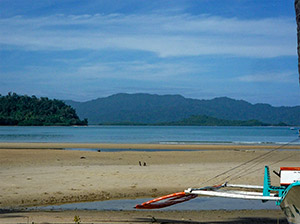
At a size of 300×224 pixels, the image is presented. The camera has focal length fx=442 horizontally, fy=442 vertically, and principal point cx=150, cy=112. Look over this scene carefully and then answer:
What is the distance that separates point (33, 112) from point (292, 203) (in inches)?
6384

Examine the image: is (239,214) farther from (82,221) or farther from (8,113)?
(8,113)

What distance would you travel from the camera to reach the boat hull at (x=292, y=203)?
7.70m

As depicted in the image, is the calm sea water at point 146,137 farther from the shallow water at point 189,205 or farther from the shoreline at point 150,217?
the shoreline at point 150,217

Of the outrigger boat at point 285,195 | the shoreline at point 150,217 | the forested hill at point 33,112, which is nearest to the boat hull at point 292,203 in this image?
the outrigger boat at point 285,195

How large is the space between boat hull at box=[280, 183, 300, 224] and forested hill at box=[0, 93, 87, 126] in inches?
6040

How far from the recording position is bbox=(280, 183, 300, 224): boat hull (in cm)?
770

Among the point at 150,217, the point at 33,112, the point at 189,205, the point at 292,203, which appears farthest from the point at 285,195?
the point at 33,112

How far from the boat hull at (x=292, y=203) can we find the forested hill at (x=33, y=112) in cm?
15341

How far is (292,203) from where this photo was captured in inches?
311

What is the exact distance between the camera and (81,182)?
13.6 metres

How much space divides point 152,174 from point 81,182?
2.80 metres

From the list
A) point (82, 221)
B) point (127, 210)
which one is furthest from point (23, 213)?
point (127, 210)

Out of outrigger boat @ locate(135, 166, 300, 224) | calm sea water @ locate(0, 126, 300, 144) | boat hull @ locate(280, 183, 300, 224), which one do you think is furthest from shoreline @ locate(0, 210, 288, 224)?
calm sea water @ locate(0, 126, 300, 144)

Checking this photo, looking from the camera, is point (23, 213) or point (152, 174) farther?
point (152, 174)
